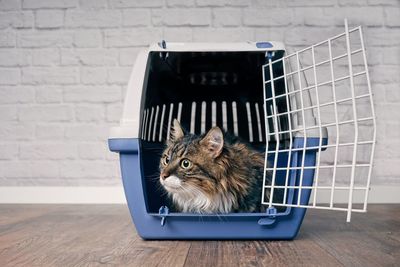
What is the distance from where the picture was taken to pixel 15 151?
8.22ft

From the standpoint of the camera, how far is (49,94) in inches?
98.7

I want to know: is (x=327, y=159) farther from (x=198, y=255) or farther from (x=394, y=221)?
(x=198, y=255)

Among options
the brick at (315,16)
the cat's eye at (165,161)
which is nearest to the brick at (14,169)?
the cat's eye at (165,161)

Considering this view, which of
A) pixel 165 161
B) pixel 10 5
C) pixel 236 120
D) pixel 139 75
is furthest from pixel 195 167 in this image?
pixel 10 5

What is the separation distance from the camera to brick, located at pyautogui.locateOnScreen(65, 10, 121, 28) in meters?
2.48

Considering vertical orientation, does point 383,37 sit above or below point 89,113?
above

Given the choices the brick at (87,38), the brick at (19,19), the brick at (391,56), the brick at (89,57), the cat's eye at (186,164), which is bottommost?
the cat's eye at (186,164)

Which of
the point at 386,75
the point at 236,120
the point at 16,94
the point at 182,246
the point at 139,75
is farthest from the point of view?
the point at 16,94

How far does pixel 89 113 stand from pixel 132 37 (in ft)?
1.64

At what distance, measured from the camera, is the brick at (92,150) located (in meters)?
2.49

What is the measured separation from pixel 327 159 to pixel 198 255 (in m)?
1.45

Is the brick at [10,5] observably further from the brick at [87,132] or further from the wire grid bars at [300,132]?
the wire grid bars at [300,132]

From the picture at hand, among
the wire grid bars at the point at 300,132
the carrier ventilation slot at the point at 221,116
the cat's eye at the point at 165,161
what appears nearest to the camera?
the wire grid bars at the point at 300,132

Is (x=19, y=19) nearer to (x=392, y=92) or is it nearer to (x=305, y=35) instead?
(x=305, y=35)
